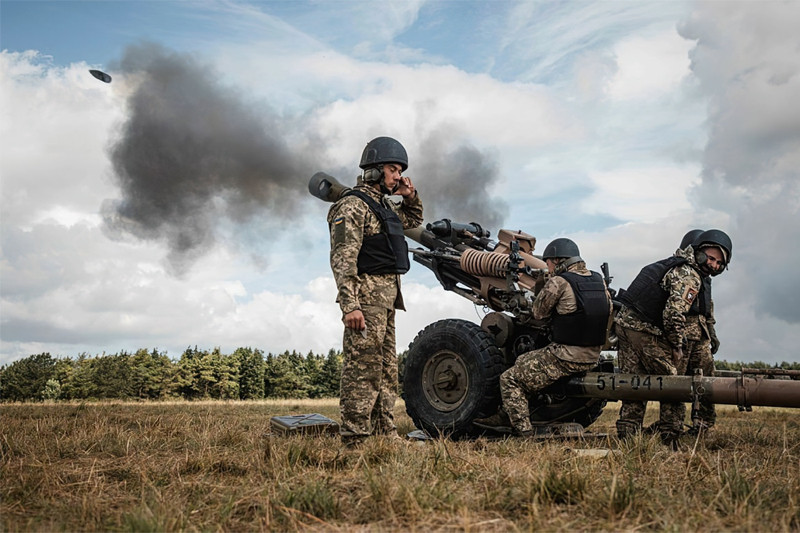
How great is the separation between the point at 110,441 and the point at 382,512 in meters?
3.48

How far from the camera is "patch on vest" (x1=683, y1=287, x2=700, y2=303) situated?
7.43 m

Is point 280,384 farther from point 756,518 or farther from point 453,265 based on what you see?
point 756,518

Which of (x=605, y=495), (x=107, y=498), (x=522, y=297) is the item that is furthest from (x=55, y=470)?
(x=522, y=297)

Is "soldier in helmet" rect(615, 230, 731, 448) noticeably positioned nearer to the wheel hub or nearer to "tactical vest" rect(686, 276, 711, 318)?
"tactical vest" rect(686, 276, 711, 318)

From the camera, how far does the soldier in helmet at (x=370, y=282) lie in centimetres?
617

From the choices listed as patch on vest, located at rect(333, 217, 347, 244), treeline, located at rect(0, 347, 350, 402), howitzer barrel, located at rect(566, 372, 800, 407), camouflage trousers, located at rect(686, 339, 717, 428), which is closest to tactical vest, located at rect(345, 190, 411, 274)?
patch on vest, located at rect(333, 217, 347, 244)

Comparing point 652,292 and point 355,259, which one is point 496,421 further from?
point 355,259

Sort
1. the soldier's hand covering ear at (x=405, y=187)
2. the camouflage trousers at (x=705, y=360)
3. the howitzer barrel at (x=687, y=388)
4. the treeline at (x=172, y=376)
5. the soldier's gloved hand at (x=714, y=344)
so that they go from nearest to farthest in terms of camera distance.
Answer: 1. the howitzer barrel at (x=687, y=388)
2. the soldier's hand covering ear at (x=405, y=187)
3. the camouflage trousers at (x=705, y=360)
4. the soldier's gloved hand at (x=714, y=344)
5. the treeline at (x=172, y=376)

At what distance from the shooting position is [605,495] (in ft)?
11.5

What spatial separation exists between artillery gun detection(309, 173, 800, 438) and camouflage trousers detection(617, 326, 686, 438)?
0.86ft

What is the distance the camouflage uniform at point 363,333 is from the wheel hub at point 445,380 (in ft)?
4.70

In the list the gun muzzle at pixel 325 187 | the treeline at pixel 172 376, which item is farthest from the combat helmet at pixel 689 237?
the treeline at pixel 172 376

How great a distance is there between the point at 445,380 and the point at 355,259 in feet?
7.76

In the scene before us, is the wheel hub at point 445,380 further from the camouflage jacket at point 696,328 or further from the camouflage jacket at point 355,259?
the camouflage jacket at point 696,328
